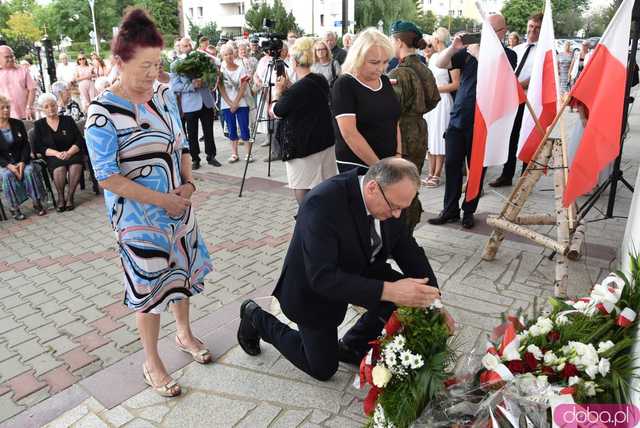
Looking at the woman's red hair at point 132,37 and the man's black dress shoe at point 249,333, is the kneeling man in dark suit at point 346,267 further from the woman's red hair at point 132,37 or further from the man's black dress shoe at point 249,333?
the woman's red hair at point 132,37

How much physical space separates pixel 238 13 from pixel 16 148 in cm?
6324

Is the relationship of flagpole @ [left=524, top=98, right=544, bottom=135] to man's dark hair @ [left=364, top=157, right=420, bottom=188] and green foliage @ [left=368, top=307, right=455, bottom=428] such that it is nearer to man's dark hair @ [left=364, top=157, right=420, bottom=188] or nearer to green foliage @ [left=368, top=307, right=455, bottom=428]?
man's dark hair @ [left=364, top=157, right=420, bottom=188]

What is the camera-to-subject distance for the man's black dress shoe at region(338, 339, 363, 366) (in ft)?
9.48

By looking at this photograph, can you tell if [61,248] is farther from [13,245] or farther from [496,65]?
[496,65]

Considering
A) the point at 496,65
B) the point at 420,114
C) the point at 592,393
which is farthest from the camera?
the point at 420,114

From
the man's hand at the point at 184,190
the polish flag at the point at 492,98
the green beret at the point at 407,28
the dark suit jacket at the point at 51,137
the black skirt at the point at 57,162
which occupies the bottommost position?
the black skirt at the point at 57,162

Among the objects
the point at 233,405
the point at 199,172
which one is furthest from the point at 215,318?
the point at 199,172

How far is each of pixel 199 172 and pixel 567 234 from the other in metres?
5.70

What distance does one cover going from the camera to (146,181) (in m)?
2.47

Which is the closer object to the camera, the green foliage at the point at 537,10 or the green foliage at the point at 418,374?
the green foliage at the point at 418,374

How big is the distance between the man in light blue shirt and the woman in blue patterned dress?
524 cm

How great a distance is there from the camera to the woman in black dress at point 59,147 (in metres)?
6.33

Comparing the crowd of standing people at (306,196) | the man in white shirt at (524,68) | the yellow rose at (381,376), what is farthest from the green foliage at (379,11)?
the yellow rose at (381,376)

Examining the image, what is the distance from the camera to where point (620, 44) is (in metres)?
3.01
